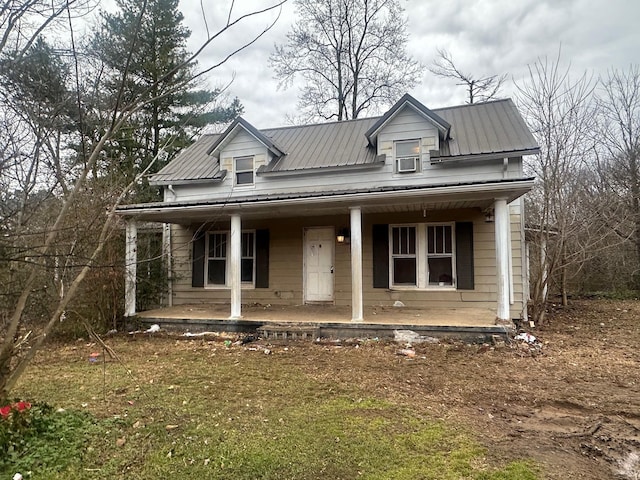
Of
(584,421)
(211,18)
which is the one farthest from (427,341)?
(211,18)

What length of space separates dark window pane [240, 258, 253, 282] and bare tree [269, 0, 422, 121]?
10.9 m

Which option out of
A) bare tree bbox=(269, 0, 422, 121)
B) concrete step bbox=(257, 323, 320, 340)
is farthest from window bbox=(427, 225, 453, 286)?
bare tree bbox=(269, 0, 422, 121)

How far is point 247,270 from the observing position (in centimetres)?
1049

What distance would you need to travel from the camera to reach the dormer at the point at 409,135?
9047 millimetres

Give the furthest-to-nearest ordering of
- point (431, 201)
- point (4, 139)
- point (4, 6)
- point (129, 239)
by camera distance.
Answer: point (129, 239) → point (431, 201) → point (4, 139) → point (4, 6)

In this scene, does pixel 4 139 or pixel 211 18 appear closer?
pixel 211 18

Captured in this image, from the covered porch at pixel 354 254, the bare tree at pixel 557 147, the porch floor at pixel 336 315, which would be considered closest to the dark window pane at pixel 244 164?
the covered porch at pixel 354 254

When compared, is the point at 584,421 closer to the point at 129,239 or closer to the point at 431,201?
the point at 431,201

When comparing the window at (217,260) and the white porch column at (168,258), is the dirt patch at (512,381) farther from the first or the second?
the window at (217,260)

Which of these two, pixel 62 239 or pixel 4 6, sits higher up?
pixel 4 6

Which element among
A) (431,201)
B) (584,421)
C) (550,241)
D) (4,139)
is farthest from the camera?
(550,241)

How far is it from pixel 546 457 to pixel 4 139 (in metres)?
4.41

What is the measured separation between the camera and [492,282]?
8594mm

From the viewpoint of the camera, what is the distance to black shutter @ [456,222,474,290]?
8.70 metres
